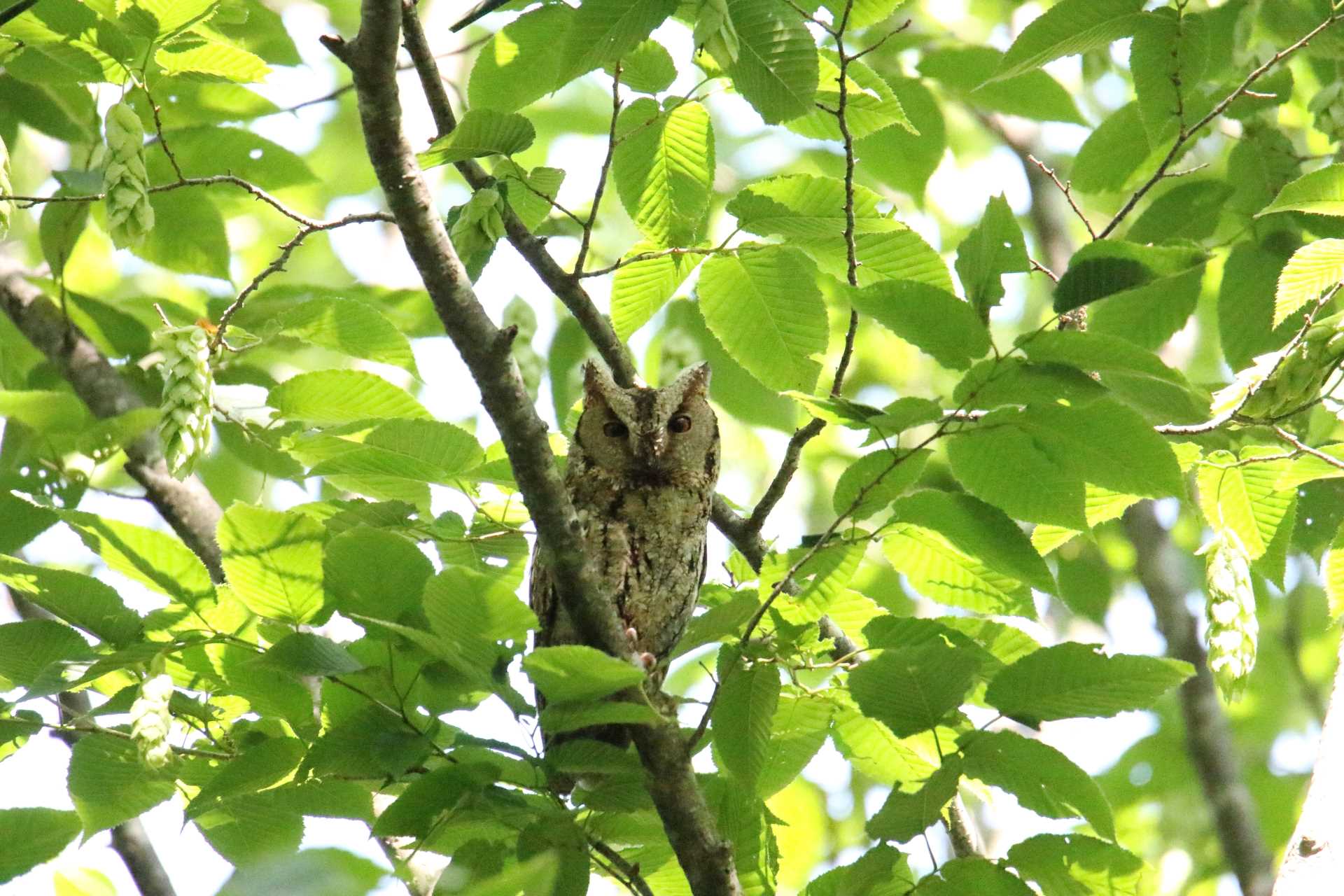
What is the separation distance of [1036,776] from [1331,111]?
1.85 m

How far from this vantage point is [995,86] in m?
3.76

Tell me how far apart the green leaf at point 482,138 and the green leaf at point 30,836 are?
1.34 meters

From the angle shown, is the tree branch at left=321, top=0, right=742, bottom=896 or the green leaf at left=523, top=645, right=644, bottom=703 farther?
the tree branch at left=321, top=0, right=742, bottom=896

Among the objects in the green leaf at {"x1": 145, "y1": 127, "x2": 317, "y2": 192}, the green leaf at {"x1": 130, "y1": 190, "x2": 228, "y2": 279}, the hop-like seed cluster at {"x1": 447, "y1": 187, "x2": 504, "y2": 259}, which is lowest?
the hop-like seed cluster at {"x1": 447, "y1": 187, "x2": 504, "y2": 259}

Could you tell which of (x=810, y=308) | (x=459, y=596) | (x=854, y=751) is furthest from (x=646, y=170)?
(x=854, y=751)

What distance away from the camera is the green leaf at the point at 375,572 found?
197 centimetres

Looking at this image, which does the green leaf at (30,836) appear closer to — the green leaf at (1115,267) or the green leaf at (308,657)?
the green leaf at (308,657)

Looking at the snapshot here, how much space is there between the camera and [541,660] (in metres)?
1.76

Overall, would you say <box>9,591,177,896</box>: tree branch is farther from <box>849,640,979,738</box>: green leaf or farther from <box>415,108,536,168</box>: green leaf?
<box>849,640,979,738</box>: green leaf

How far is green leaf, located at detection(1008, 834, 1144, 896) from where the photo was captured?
2066 mm

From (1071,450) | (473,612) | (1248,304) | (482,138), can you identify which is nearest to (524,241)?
(482,138)

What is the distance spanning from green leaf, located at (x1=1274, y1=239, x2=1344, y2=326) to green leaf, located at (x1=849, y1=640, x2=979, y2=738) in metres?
0.90

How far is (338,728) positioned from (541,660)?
0.48 m

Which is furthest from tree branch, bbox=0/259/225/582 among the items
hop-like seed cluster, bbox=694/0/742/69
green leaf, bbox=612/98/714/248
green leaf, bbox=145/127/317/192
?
hop-like seed cluster, bbox=694/0/742/69
